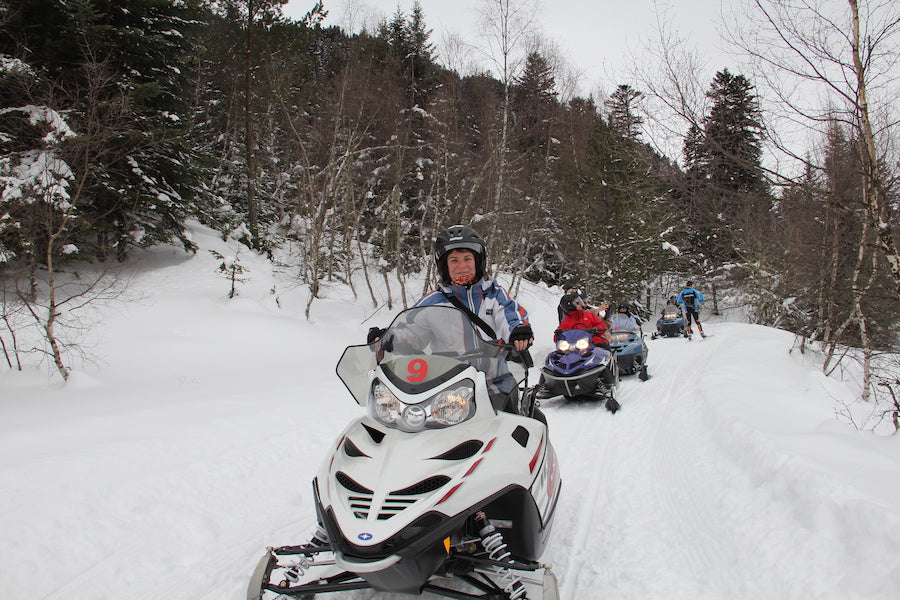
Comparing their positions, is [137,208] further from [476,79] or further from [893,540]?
[893,540]

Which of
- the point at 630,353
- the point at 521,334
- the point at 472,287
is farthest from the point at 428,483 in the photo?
the point at 630,353

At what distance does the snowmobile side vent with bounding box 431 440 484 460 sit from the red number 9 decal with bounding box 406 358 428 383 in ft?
1.34

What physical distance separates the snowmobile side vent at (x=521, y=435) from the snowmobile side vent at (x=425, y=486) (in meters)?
0.56

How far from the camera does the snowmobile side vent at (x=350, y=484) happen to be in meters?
2.21

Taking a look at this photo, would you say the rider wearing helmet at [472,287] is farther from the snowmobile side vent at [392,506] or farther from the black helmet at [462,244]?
the snowmobile side vent at [392,506]

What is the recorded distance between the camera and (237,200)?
810 inches

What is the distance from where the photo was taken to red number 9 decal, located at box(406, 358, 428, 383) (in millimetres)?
2593

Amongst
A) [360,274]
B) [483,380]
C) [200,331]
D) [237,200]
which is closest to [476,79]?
[360,274]

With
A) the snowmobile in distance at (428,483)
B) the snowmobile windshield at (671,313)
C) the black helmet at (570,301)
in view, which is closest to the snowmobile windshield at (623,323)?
the black helmet at (570,301)

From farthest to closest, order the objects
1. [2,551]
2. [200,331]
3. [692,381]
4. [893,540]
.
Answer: [200,331] → [692,381] → [2,551] → [893,540]

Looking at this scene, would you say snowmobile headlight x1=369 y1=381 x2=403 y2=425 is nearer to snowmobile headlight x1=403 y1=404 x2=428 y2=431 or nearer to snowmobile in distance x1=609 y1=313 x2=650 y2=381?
snowmobile headlight x1=403 y1=404 x2=428 y2=431

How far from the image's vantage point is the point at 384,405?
259cm

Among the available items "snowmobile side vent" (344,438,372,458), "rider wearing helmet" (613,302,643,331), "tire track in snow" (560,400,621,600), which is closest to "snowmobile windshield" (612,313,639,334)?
"rider wearing helmet" (613,302,643,331)

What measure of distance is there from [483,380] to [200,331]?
31.7ft
